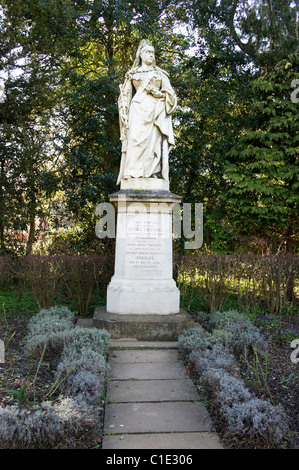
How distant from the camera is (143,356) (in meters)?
4.65

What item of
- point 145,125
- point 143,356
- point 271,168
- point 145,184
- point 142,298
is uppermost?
point 145,125

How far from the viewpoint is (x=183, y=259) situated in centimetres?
735

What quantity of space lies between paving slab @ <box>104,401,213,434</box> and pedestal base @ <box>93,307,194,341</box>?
73.4 inches

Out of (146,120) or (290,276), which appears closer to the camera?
(146,120)

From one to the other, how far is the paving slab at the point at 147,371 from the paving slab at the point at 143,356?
12 cm

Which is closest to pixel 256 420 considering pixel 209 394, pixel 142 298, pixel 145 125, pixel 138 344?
pixel 209 394

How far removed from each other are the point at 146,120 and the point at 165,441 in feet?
15.5

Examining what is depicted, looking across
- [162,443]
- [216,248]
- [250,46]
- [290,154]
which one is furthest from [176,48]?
[162,443]

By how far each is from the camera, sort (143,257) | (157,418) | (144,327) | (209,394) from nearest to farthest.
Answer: (157,418) < (209,394) < (144,327) < (143,257)

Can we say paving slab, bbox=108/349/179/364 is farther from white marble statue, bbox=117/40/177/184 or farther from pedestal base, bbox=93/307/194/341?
white marble statue, bbox=117/40/177/184

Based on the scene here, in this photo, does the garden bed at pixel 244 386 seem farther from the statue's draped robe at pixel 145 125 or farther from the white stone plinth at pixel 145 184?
the statue's draped robe at pixel 145 125

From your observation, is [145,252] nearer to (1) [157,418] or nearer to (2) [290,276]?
(1) [157,418]

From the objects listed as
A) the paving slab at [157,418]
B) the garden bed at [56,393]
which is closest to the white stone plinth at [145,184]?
the garden bed at [56,393]

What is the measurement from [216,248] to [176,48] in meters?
6.04
